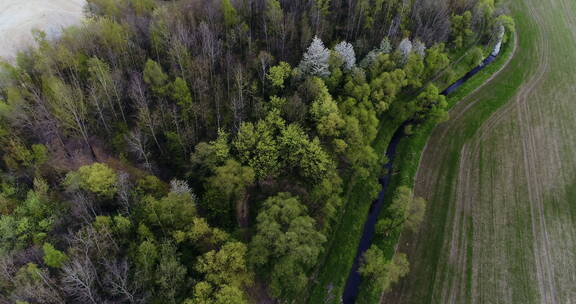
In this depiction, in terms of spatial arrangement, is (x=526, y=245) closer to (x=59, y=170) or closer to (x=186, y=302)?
(x=186, y=302)

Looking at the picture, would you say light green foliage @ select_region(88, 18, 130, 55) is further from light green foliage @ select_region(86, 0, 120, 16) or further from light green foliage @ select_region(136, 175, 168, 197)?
light green foliage @ select_region(136, 175, 168, 197)

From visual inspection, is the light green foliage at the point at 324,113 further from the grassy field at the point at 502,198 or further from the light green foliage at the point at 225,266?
the light green foliage at the point at 225,266

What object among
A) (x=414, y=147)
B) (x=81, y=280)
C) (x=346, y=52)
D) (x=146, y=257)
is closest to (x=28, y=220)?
(x=81, y=280)

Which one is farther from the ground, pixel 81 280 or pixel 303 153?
pixel 303 153

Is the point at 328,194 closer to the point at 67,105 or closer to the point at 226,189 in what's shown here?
the point at 226,189

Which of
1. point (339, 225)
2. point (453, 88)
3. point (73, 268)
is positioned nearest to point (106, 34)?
point (73, 268)

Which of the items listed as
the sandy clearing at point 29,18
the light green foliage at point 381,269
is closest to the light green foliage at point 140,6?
the sandy clearing at point 29,18
